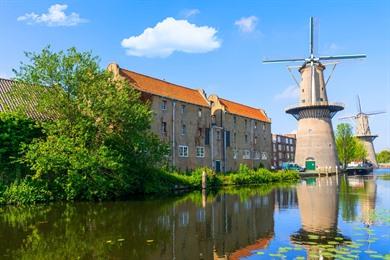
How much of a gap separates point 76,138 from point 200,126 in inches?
1007

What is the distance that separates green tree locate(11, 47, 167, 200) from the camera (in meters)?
28.2

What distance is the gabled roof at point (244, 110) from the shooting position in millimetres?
62478

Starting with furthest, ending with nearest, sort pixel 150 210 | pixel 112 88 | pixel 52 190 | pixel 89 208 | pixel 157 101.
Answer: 1. pixel 157 101
2. pixel 112 88
3. pixel 52 190
4. pixel 89 208
5. pixel 150 210

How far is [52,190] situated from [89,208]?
5141mm

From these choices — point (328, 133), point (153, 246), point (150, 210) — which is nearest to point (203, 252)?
point (153, 246)

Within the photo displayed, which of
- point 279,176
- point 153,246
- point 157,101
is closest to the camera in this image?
point 153,246

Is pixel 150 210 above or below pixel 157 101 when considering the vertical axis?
below

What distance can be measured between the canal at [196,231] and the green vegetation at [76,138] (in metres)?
2.94

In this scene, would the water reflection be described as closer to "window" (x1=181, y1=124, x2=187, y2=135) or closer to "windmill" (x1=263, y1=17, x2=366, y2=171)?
"window" (x1=181, y1=124, x2=187, y2=135)

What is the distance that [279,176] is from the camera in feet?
193

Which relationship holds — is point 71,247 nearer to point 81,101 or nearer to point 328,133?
point 81,101

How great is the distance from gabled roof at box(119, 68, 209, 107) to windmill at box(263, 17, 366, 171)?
89.1ft

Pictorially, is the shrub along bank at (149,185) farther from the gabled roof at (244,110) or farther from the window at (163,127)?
the gabled roof at (244,110)

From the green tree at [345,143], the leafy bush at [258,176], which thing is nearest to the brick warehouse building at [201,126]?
the leafy bush at [258,176]
